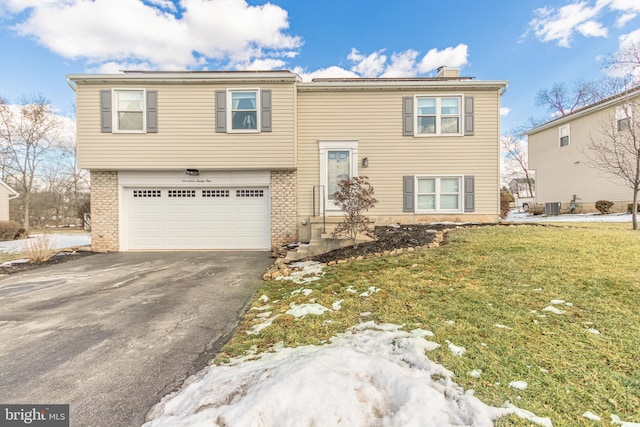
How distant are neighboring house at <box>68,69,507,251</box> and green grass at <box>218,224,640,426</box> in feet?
13.8

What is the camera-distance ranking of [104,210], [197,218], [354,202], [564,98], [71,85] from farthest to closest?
[564,98] → [197,218] → [104,210] → [71,85] → [354,202]

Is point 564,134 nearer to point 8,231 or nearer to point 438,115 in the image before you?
point 438,115

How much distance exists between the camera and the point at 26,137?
2025cm

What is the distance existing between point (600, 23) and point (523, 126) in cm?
1654

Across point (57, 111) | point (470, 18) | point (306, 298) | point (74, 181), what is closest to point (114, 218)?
point (306, 298)

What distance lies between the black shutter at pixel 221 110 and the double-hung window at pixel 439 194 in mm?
6484

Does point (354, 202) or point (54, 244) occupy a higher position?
point (354, 202)

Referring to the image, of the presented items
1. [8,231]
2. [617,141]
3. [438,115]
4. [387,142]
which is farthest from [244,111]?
[617,141]

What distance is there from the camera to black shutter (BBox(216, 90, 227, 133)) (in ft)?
29.1

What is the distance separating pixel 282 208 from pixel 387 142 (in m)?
4.11

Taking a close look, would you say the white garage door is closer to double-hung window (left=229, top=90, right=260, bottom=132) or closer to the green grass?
double-hung window (left=229, top=90, right=260, bottom=132)

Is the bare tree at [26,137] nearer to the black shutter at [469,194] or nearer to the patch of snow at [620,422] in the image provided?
the black shutter at [469,194]

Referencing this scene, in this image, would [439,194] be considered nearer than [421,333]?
No

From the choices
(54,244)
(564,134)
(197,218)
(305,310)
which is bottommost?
(305,310)
